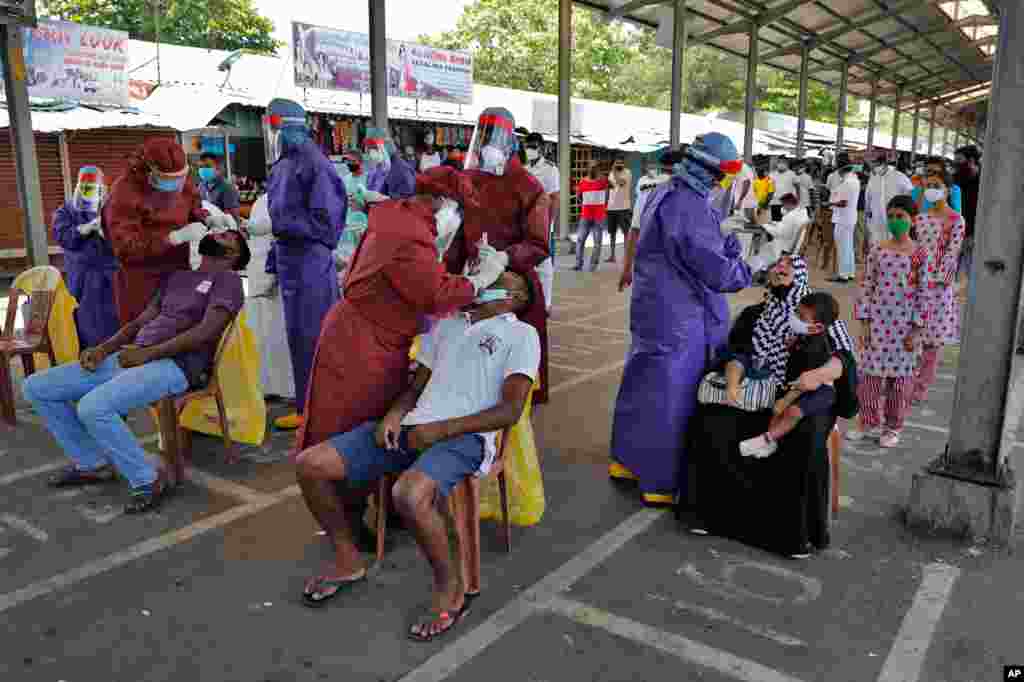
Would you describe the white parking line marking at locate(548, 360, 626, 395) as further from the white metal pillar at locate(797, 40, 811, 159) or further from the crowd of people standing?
the white metal pillar at locate(797, 40, 811, 159)

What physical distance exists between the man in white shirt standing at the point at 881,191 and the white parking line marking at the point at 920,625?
7.96m

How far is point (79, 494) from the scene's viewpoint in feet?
13.4

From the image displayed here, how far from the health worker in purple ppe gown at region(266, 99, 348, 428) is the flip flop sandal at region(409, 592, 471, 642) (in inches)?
87.7

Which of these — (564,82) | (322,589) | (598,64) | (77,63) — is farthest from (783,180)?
(598,64)

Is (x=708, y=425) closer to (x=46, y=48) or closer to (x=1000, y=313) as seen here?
(x=1000, y=313)

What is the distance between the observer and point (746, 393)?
3.56 meters

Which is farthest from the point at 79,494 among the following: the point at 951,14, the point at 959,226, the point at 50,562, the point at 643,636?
the point at 951,14

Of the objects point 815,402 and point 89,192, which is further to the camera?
point 89,192

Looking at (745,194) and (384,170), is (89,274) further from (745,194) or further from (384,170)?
(745,194)

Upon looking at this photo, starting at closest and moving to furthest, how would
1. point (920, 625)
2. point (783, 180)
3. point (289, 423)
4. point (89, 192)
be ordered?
point (920, 625)
point (289, 423)
point (89, 192)
point (783, 180)

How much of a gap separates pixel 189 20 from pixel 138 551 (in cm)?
2872

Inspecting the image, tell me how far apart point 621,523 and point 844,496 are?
46.0 inches

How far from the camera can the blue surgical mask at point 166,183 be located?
4.43 meters

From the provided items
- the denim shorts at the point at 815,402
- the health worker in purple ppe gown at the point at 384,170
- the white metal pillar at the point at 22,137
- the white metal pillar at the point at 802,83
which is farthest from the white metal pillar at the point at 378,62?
the white metal pillar at the point at 802,83
